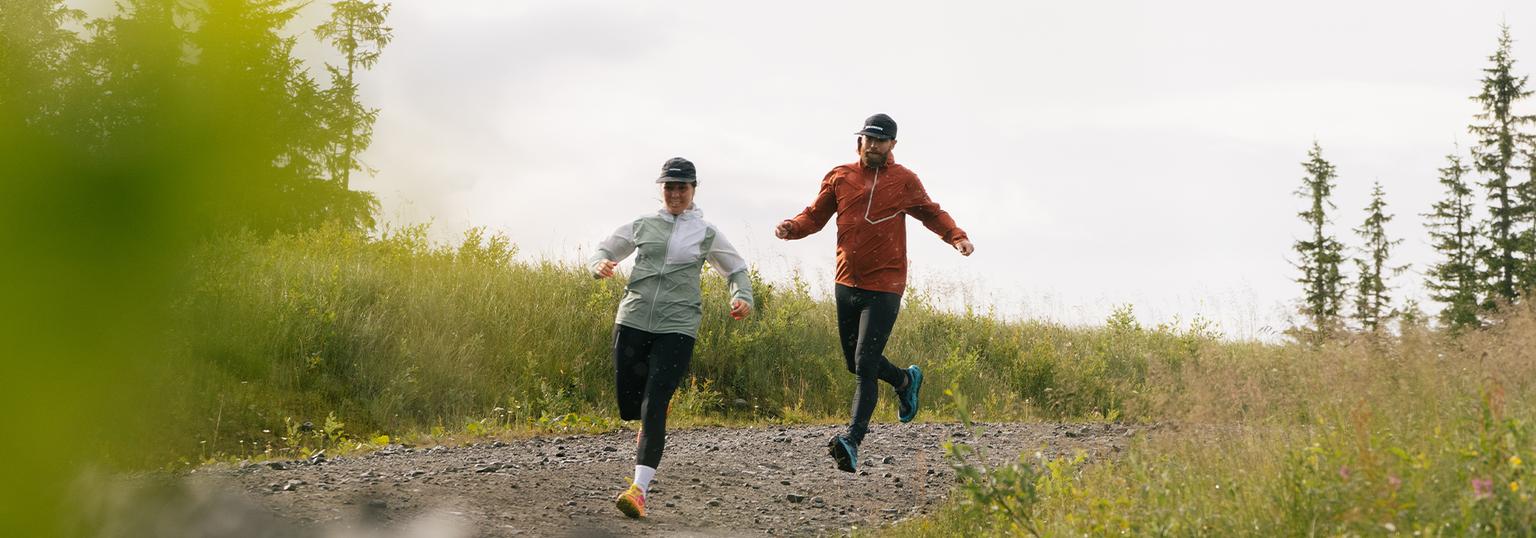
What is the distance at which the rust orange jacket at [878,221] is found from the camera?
7.49 metres

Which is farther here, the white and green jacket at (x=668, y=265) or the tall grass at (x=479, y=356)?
the tall grass at (x=479, y=356)

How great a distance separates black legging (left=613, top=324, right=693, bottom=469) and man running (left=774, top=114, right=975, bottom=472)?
1.38 metres

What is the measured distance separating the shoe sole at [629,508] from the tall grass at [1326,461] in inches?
63.8

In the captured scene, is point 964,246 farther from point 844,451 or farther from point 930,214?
point 844,451

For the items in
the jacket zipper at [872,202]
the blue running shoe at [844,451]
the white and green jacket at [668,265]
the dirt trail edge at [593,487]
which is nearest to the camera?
the dirt trail edge at [593,487]

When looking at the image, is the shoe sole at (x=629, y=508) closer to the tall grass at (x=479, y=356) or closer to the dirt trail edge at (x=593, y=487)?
the dirt trail edge at (x=593, y=487)

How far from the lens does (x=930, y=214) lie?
308 inches

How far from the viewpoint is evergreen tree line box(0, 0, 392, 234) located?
11.3 metres

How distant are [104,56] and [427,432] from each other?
1010 centimetres

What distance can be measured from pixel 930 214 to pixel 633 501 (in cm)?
287

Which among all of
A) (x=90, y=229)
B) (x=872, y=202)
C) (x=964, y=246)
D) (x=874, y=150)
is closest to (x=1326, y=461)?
(x=964, y=246)

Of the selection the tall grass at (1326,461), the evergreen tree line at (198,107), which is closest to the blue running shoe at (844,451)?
the tall grass at (1326,461)

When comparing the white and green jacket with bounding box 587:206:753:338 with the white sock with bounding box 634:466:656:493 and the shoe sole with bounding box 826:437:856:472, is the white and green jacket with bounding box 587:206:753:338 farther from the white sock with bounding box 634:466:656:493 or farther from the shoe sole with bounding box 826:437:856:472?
the shoe sole with bounding box 826:437:856:472

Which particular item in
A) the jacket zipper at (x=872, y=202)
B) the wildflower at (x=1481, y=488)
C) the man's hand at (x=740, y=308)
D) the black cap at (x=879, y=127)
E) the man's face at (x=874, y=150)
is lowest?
the wildflower at (x=1481, y=488)
